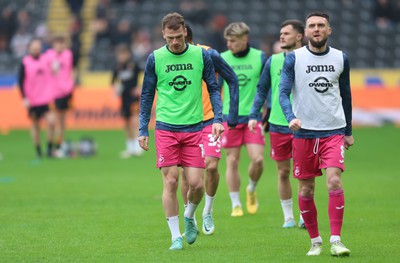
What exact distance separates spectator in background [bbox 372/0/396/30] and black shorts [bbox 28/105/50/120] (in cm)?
1556

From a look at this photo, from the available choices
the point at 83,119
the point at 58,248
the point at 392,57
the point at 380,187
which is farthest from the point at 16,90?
the point at 58,248

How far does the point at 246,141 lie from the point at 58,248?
366 cm

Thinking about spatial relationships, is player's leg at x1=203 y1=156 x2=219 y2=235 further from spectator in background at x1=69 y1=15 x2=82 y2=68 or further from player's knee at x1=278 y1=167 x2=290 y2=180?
spectator in background at x1=69 y1=15 x2=82 y2=68

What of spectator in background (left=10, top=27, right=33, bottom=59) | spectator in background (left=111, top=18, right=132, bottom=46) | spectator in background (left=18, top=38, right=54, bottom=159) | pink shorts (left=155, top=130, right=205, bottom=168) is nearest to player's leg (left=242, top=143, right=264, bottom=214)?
pink shorts (left=155, top=130, right=205, bottom=168)

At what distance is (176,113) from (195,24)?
22.9 m

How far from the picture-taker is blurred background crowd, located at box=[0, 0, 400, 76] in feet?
106

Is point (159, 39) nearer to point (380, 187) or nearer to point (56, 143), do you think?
point (56, 143)

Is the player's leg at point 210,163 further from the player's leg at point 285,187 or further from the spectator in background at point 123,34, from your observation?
the spectator in background at point 123,34

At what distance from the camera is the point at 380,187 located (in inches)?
615

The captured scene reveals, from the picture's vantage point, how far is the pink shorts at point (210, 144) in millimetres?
10734

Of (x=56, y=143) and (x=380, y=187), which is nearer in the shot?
(x=380, y=187)

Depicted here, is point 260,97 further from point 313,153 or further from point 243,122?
point 243,122

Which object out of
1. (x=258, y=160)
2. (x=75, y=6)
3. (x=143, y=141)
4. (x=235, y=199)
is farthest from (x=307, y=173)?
(x=75, y=6)

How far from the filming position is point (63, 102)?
21953 millimetres
